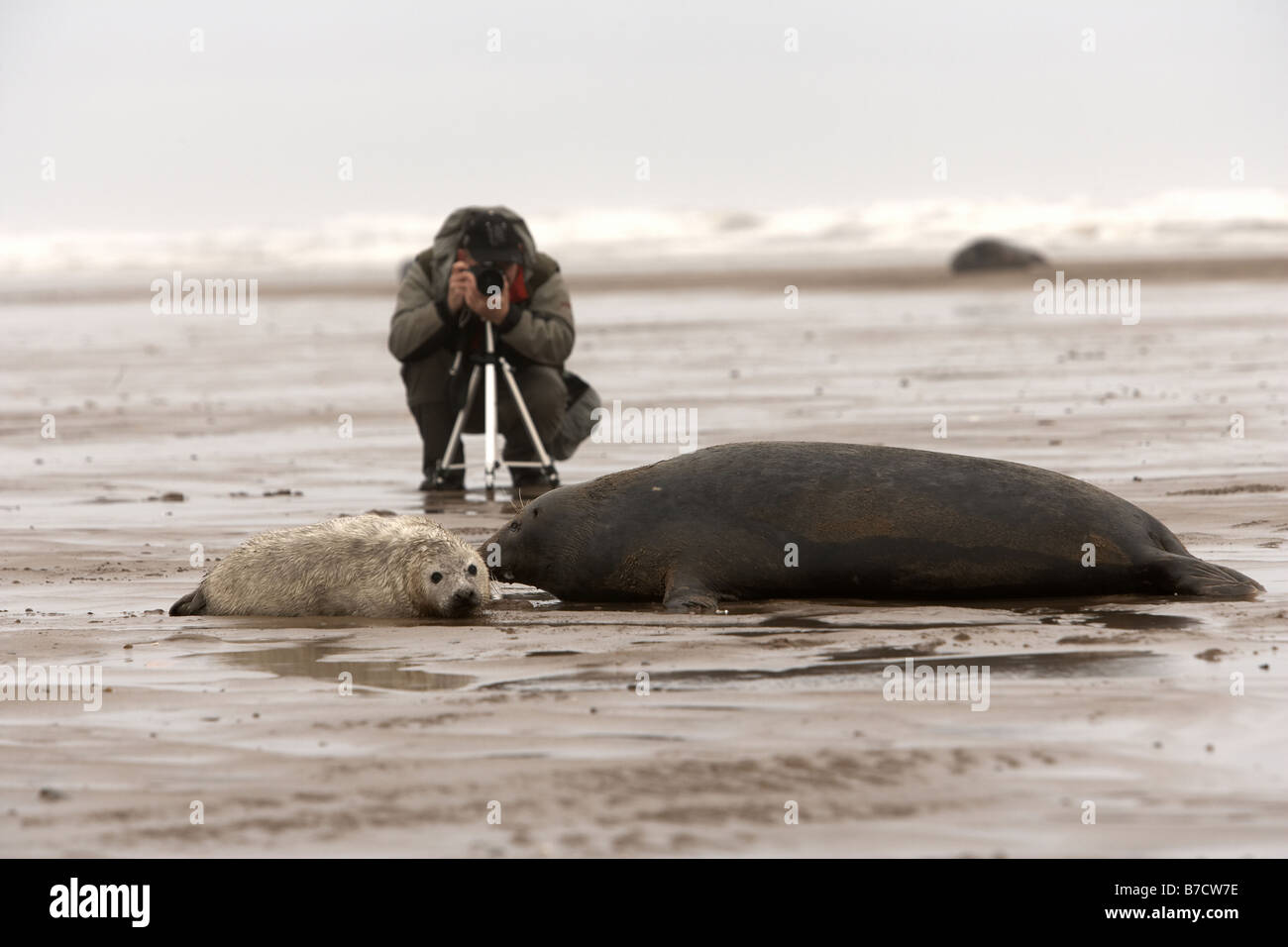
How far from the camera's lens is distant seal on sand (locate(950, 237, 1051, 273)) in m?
40.8

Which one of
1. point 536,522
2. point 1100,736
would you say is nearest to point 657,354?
point 536,522

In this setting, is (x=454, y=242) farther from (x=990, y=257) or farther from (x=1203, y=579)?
(x=990, y=257)

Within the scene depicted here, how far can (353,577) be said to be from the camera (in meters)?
6.38

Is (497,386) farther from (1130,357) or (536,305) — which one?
(1130,357)

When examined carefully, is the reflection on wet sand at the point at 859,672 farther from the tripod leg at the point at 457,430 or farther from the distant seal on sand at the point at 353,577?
the tripod leg at the point at 457,430

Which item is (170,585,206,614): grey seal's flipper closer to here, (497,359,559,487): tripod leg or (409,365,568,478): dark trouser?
(497,359,559,487): tripod leg

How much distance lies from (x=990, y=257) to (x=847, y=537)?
1406 inches

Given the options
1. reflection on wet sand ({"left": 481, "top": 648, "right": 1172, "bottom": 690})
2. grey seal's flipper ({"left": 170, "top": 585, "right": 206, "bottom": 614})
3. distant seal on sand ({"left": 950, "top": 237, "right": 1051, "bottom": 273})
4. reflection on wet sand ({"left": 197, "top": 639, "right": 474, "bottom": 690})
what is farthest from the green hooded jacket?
distant seal on sand ({"left": 950, "top": 237, "right": 1051, "bottom": 273})

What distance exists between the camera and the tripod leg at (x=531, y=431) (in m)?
9.63

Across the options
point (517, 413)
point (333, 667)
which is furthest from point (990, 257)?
point (333, 667)

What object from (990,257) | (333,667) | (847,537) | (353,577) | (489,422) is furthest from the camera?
(990,257)

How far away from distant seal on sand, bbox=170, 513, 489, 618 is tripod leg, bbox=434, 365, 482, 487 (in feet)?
10.2

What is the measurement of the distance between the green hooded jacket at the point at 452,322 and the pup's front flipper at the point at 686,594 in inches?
142

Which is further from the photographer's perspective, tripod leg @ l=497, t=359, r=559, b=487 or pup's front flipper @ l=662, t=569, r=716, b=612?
tripod leg @ l=497, t=359, r=559, b=487
